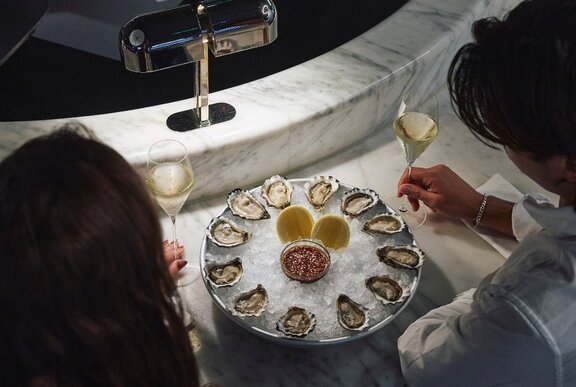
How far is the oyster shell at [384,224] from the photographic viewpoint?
134 cm

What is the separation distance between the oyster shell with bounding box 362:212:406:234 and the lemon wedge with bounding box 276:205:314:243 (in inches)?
5.2

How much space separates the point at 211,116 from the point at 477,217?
0.67 m

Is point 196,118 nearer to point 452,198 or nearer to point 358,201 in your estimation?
point 358,201

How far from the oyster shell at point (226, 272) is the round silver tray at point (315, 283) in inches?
0.4

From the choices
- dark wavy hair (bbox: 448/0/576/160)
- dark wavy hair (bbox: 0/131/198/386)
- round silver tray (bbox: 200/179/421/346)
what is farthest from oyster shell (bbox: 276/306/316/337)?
dark wavy hair (bbox: 448/0/576/160)

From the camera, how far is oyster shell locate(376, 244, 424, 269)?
1.26 metres

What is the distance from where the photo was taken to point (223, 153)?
1.44 metres

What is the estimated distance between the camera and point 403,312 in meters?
1.31

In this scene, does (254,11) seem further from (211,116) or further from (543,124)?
(543,124)

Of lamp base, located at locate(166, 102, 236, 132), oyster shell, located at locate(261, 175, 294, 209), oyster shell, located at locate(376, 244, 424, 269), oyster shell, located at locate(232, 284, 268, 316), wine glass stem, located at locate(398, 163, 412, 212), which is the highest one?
lamp base, located at locate(166, 102, 236, 132)

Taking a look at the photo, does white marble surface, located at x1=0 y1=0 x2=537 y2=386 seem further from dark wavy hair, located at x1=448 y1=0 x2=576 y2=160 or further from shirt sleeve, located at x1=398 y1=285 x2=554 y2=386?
dark wavy hair, located at x1=448 y1=0 x2=576 y2=160

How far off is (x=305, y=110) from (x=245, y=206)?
1.02ft

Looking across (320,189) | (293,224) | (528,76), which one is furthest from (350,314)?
(528,76)

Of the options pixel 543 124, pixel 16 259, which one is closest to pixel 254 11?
pixel 543 124
